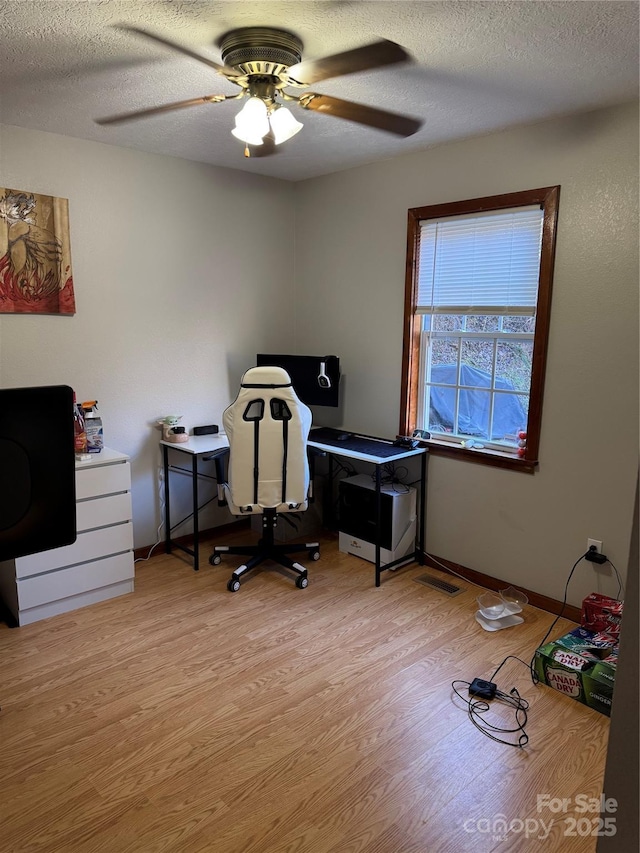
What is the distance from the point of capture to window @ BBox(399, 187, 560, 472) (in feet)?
10.2

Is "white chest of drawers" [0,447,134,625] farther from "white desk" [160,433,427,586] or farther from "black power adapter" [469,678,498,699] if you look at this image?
"black power adapter" [469,678,498,699]

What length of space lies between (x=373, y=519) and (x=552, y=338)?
1.55 metres

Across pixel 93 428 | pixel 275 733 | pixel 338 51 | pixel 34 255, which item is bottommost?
pixel 275 733

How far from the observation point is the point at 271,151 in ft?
8.03

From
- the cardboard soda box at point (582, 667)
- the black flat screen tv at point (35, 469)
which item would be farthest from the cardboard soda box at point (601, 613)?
the black flat screen tv at point (35, 469)

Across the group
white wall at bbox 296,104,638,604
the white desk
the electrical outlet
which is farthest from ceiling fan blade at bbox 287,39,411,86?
the electrical outlet

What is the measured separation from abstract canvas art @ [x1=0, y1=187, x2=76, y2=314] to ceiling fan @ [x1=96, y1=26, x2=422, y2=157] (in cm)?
127

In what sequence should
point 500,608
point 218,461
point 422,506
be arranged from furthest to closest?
point 422,506 < point 218,461 < point 500,608

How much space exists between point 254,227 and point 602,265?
2.40 meters

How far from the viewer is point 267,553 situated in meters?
3.64

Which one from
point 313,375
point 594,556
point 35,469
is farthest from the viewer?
point 313,375

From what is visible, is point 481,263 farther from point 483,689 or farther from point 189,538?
point 189,538

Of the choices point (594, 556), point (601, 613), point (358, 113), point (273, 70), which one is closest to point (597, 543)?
point (594, 556)

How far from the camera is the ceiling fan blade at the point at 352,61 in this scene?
195 centimetres
